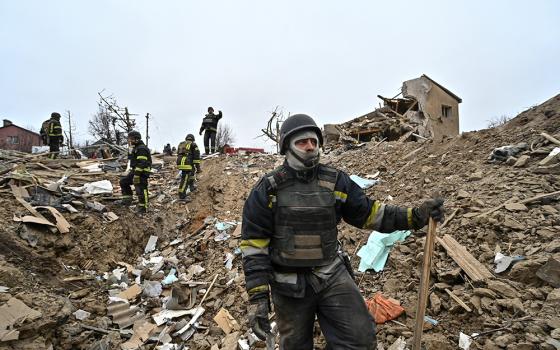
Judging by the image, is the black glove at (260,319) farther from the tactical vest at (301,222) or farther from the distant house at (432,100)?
the distant house at (432,100)

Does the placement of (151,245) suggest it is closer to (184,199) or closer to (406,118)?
(184,199)

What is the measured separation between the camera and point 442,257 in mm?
3668

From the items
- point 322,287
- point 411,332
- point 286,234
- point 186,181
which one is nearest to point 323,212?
point 286,234

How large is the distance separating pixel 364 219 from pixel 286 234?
2.13ft

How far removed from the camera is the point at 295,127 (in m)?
2.42

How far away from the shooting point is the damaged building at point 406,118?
14.5 m

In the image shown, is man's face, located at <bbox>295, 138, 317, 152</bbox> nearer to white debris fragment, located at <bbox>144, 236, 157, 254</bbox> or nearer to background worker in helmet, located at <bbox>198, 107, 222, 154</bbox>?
white debris fragment, located at <bbox>144, 236, 157, 254</bbox>

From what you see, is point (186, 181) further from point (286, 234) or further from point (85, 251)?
point (286, 234)

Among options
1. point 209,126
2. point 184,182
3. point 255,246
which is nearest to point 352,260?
point 255,246

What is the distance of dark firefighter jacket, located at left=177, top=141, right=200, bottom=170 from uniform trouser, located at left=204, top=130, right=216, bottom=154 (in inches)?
140

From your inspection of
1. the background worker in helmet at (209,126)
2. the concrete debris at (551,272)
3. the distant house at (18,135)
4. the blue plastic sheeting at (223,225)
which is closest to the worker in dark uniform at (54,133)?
the background worker in helmet at (209,126)

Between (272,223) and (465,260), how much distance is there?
7.97ft

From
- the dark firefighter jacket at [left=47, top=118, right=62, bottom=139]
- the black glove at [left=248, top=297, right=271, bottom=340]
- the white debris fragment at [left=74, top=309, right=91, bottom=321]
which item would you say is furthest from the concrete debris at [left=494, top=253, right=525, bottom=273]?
the dark firefighter jacket at [left=47, top=118, right=62, bottom=139]

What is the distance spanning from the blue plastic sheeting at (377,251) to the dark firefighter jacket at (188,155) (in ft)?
19.5
